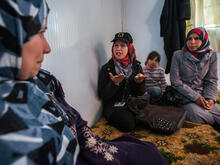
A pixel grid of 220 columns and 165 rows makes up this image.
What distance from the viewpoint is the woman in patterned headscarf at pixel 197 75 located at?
4.51 ft

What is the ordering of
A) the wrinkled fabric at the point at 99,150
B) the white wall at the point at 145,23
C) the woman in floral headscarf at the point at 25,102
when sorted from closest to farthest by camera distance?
the woman in floral headscarf at the point at 25,102 < the wrinkled fabric at the point at 99,150 < the white wall at the point at 145,23

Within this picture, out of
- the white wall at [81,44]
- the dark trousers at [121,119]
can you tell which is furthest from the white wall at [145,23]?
the dark trousers at [121,119]

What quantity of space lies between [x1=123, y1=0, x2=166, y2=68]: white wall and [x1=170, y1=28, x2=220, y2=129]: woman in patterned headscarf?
81 cm

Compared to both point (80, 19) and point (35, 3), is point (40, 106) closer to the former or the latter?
point (35, 3)

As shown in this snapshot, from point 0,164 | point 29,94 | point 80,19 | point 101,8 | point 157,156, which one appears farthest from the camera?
point 101,8

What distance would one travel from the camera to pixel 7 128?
0.31 m

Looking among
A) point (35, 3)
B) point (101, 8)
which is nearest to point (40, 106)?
point (35, 3)

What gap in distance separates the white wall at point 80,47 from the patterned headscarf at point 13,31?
0.42 m

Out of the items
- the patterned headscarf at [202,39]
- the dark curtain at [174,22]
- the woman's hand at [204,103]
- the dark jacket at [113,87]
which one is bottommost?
the woman's hand at [204,103]

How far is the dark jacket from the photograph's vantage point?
1267 mm

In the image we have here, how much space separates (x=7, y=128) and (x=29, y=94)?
0.11 m

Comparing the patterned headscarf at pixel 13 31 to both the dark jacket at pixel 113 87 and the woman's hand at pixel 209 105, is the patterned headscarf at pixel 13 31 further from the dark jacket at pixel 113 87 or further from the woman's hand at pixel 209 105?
the woman's hand at pixel 209 105

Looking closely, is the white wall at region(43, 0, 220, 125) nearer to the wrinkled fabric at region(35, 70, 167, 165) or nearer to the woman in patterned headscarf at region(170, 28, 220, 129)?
the wrinkled fabric at region(35, 70, 167, 165)

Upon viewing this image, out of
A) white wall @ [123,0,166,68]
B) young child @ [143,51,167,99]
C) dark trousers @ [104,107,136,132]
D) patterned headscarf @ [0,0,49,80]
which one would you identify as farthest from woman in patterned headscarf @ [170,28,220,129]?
patterned headscarf @ [0,0,49,80]
